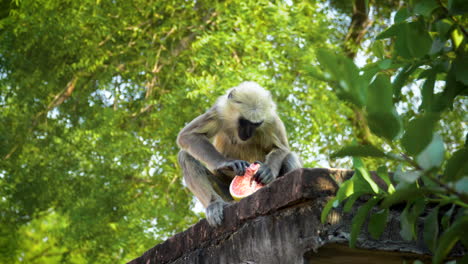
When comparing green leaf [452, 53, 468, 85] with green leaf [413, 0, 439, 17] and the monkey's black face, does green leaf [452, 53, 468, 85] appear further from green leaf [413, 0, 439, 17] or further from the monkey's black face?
the monkey's black face

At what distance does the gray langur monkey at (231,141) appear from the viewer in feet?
14.3

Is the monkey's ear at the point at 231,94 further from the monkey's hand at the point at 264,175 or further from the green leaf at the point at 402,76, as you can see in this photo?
the green leaf at the point at 402,76

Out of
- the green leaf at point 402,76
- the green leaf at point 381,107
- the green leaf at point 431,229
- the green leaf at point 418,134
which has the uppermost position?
the green leaf at point 402,76

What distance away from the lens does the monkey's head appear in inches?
185

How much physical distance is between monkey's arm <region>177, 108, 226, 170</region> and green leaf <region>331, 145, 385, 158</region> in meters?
3.13

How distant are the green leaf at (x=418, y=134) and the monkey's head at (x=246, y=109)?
137 inches

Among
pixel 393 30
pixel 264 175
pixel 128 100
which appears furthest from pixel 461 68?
pixel 128 100

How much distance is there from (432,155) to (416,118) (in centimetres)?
9

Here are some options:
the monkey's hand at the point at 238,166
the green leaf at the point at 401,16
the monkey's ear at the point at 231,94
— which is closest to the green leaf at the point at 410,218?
the green leaf at the point at 401,16

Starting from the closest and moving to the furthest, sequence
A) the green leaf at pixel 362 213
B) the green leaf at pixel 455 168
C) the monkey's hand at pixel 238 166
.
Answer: the green leaf at pixel 455 168 < the green leaf at pixel 362 213 < the monkey's hand at pixel 238 166

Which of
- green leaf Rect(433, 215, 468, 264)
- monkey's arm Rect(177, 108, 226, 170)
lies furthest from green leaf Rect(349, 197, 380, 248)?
monkey's arm Rect(177, 108, 226, 170)

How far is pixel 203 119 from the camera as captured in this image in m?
4.94

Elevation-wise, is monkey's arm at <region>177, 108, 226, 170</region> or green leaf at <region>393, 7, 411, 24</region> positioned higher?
monkey's arm at <region>177, 108, 226, 170</region>

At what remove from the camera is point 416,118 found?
1.20m
